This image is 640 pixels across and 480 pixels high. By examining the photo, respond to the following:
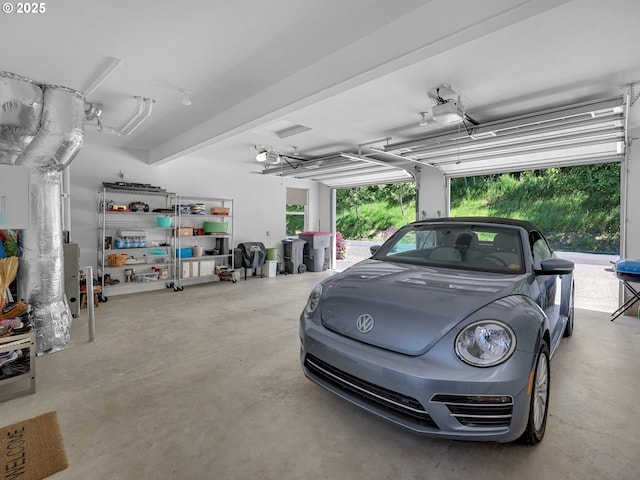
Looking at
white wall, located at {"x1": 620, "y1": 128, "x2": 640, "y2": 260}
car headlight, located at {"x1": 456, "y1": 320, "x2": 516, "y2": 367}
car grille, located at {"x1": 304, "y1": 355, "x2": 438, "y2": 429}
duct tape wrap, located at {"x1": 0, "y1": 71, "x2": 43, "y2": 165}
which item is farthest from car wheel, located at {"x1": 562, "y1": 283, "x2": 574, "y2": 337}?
duct tape wrap, located at {"x1": 0, "y1": 71, "x2": 43, "y2": 165}

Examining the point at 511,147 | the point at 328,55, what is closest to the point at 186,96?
the point at 328,55

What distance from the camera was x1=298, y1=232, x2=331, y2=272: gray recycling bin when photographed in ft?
27.5

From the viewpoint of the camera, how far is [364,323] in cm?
170

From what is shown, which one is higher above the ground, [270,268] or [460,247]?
[460,247]

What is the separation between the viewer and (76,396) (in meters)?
2.27

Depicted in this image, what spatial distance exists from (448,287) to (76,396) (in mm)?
2745

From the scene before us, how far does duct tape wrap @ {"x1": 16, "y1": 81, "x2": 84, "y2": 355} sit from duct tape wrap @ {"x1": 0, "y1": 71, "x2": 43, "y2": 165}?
0.05 meters

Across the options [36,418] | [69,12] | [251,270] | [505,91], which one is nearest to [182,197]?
[251,270]

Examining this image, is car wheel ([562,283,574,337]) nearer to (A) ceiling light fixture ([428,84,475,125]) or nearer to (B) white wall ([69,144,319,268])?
(A) ceiling light fixture ([428,84,475,125])

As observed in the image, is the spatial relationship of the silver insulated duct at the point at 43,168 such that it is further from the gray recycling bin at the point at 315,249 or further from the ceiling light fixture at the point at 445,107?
the gray recycling bin at the point at 315,249

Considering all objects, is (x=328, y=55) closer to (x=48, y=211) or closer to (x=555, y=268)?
(x=555, y=268)

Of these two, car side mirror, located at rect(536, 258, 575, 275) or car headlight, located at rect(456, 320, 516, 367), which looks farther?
car side mirror, located at rect(536, 258, 575, 275)

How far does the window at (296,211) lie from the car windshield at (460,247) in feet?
21.1

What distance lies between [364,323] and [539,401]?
1.08 metres
